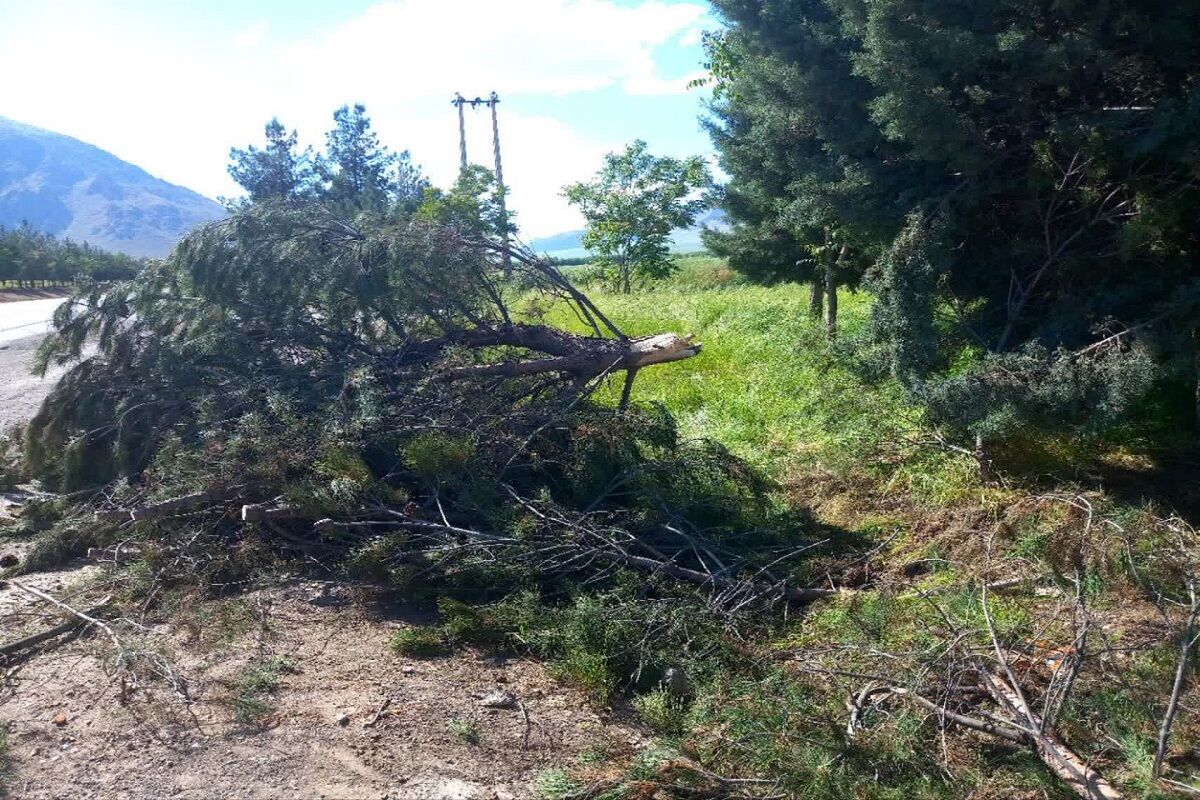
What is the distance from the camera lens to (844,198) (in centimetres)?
659

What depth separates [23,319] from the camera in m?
19.8

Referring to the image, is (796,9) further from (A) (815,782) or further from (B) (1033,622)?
(A) (815,782)

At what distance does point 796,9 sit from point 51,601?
6841 mm

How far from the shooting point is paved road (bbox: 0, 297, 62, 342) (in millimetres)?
16645

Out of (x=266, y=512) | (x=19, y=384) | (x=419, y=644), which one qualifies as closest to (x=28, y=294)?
(x=19, y=384)

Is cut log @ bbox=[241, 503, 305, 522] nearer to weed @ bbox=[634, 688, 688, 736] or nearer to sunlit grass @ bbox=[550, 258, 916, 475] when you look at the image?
weed @ bbox=[634, 688, 688, 736]

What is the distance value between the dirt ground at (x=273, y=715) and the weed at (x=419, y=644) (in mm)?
64

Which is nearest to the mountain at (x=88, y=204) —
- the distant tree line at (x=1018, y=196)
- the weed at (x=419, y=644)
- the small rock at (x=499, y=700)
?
the distant tree line at (x=1018, y=196)

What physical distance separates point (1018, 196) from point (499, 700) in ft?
15.4

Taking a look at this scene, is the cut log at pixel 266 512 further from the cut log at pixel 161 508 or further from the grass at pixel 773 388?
the grass at pixel 773 388

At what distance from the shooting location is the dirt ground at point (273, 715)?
3420 mm

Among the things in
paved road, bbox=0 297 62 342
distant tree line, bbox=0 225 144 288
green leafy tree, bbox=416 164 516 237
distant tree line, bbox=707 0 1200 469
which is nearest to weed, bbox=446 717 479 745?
distant tree line, bbox=707 0 1200 469

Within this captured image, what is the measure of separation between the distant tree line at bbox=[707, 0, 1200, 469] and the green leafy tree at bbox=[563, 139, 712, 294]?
1741 cm

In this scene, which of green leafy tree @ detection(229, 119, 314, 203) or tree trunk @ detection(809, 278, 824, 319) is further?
green leafy tree @ detection(229, 119, 314, 203)
